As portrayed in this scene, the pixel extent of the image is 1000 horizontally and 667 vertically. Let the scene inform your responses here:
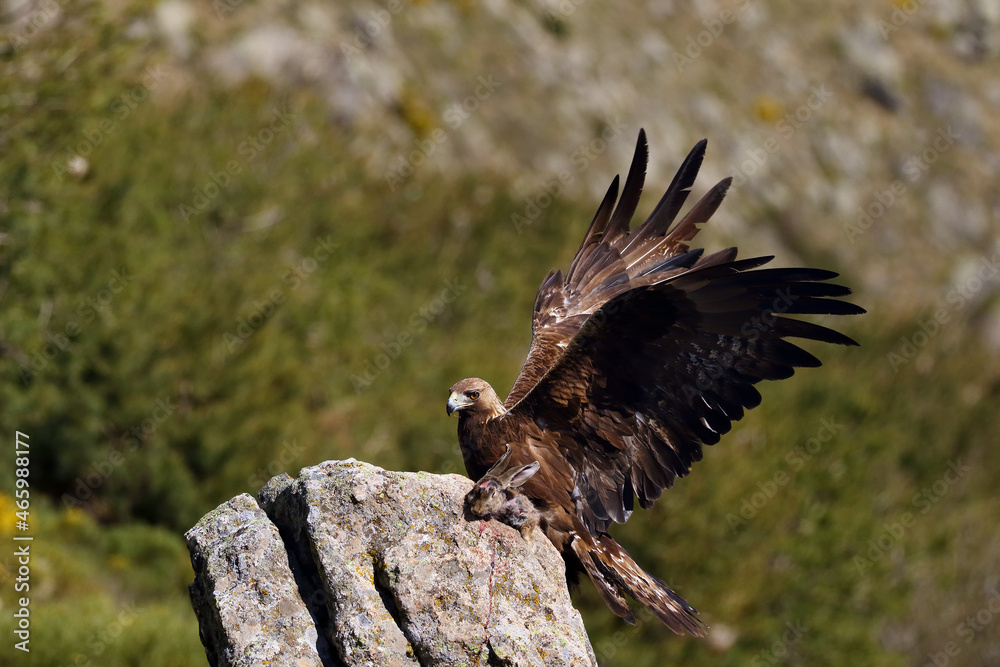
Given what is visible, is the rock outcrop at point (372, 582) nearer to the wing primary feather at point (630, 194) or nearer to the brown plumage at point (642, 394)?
the brown plumage at point (642, 394)

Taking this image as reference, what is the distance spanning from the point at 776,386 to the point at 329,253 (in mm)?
7355

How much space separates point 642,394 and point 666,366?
0.58 feet

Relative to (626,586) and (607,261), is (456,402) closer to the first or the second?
(626,586)

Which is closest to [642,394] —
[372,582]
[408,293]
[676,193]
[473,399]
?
[473,399]

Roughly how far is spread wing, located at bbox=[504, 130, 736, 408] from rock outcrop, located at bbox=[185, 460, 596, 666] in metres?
1.19

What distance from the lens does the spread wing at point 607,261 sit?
5289 millimetres

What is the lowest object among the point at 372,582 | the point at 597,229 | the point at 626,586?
the point at 372,582

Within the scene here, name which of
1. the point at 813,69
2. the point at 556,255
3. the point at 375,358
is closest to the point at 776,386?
the point at 556,255

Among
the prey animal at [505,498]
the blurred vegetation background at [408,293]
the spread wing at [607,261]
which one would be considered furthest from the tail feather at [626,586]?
the blurred vegetation background at [408,293]

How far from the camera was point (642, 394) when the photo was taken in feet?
15.4

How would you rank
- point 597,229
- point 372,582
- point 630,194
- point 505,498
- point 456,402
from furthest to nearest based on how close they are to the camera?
point 597,229 < point 630,194 < point 456,402 < point 505,498 < point 372,582

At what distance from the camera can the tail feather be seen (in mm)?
4543

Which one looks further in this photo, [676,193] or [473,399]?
[676,193]

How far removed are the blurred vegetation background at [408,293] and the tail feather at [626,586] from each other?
3355 millimetres
